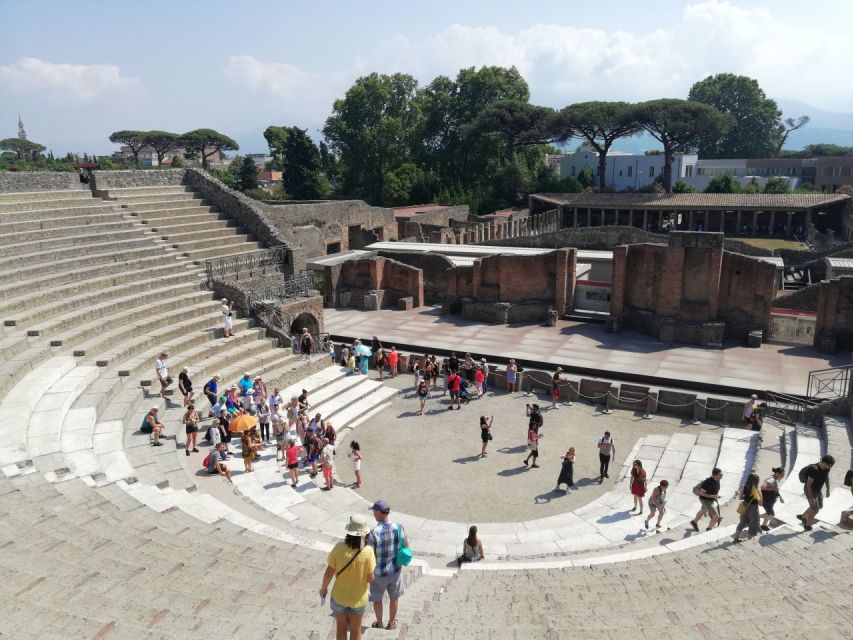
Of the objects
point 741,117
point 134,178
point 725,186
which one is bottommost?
point 134,178

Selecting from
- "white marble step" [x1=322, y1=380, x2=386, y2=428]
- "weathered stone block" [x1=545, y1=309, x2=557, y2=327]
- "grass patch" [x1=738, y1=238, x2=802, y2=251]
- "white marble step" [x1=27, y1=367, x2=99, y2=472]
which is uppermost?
"grass patch" [x1=738, y1=238, x2=802, y2=251]

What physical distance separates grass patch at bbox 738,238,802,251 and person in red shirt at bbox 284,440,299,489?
36912 millimetres

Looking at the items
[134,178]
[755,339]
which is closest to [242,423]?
[755,339]

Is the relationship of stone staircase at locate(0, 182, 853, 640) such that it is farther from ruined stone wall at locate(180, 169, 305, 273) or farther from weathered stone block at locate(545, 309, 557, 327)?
weathered stone block at locate(545, 309, 557, 327)

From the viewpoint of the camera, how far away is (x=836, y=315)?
20.3 metres

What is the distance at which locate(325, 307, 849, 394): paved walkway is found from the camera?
18.7m

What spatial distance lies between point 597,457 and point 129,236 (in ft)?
56.4

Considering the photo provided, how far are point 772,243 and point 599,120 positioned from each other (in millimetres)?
18461

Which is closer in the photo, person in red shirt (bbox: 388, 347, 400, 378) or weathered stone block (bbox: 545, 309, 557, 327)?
person in red shirt (bbox: 388, 347, 400, 378)

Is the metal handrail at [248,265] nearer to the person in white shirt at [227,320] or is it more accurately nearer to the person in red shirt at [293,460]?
the person in white shirt at [227,320]

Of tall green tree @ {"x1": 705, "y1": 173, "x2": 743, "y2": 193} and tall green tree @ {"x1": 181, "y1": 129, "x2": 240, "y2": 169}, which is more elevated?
tall green tree @ {"x1": 181, "y1": 129, "x2": 240, "y2": 169}

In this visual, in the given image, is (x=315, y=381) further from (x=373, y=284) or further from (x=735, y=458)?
(x=735, y=458)

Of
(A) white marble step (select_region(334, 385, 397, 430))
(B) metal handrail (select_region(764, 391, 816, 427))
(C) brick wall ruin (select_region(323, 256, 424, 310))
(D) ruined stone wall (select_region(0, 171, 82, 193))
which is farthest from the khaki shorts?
(D) ruined stone wall (select_region(0, 171, 82, 193))

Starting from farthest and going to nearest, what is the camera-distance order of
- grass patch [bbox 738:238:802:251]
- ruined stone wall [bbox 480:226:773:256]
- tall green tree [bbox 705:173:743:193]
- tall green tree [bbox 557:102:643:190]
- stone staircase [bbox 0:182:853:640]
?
1. tall green tree [bbox 705:173:743:193]
2. tall green tree [bbox 557:102:643:190]
3. grass patch [bbox 738:238:802:251]
4. ruined stone wall [bbox 480:226:773:256]
5. stone staircase [bbox 0:182:853:640]
